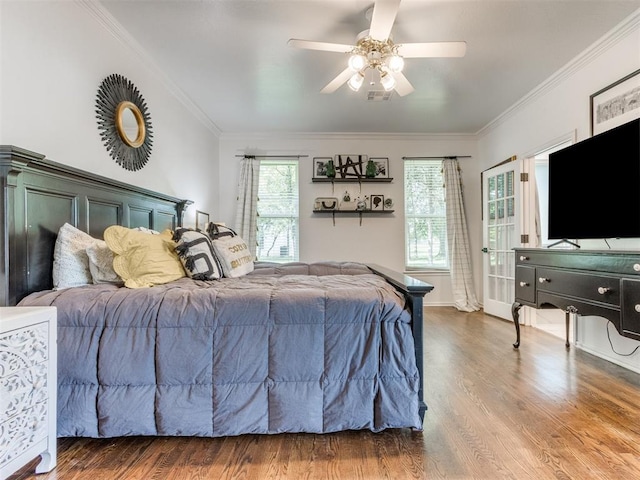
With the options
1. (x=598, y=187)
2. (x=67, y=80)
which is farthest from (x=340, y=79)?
(x=598, y=187)

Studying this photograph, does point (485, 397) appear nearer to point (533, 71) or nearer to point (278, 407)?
point (278, 407)

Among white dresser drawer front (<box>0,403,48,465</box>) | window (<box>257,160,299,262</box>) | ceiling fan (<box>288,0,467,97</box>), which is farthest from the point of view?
window (<box>257,160,299,262</box>)

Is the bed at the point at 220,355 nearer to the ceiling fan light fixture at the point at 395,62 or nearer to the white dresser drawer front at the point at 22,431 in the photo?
the white dresser drawer front at the point at 22,431

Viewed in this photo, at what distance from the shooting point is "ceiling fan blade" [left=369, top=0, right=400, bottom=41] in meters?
1.74

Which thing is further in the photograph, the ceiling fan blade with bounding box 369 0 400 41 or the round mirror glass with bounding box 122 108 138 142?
the round mirror glass with bounding box 122 108 138 142

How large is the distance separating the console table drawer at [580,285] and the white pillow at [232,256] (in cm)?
229

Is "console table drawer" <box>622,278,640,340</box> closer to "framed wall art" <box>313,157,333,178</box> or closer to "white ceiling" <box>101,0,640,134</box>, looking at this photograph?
"white ceiling" <box>101,0,640,134</box>

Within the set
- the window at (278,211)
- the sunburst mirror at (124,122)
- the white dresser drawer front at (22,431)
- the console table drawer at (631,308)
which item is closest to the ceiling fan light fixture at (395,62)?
the console table drawer at (631,308)

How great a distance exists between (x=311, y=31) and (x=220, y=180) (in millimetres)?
2798

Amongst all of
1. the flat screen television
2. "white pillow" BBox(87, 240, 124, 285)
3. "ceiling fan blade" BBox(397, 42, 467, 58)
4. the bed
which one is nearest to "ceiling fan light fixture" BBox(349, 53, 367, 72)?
"ceiling fan blade" BBox(397, 42, 467, 58)

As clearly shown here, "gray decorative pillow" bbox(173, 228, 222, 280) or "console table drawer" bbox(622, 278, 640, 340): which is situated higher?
"gray decorative pillow" bbox(173, 228, 222, 280)

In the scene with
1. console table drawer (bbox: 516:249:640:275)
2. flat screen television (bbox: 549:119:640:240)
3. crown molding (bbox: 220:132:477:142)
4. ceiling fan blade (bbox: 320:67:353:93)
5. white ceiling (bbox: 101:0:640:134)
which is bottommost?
console table drawer (bbox: 516:249:640:275)

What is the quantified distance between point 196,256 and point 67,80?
1292 millimetres

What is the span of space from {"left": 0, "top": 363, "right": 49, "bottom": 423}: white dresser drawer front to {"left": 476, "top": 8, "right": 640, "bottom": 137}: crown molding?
3.97 metres
